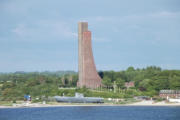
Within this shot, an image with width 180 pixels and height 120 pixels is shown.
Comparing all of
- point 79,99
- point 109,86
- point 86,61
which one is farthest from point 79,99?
point 109,86

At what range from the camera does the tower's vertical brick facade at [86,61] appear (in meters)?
144

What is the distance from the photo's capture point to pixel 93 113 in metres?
107

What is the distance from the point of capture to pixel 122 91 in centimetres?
14162

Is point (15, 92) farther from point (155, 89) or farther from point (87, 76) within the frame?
point (155, 89)

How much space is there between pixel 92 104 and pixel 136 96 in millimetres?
15490

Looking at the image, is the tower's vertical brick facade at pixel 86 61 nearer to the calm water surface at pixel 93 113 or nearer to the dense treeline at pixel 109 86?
the dense treeline at pixel 109 86

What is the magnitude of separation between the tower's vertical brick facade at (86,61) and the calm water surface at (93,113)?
25.1 m

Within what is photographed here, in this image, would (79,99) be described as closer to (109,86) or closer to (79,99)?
(79,99)

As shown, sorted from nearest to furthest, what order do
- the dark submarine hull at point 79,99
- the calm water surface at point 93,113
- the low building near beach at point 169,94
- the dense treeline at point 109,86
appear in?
the calm water surface at point 93,113, the dark submarine hull at point 79,99, the low building near beach at point 169,94, the dense treeline at point 109,86

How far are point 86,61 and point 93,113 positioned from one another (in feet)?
125

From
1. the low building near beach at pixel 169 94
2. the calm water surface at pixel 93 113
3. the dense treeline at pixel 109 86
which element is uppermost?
the dense treeline at pixel 109 86

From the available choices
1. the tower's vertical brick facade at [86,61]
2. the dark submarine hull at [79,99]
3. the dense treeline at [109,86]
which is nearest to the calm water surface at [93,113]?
the dark submarine hull at [79,99]

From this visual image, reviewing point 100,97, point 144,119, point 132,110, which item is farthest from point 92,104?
point 144,119

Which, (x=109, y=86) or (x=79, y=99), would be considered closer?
(x=79, y=99)
